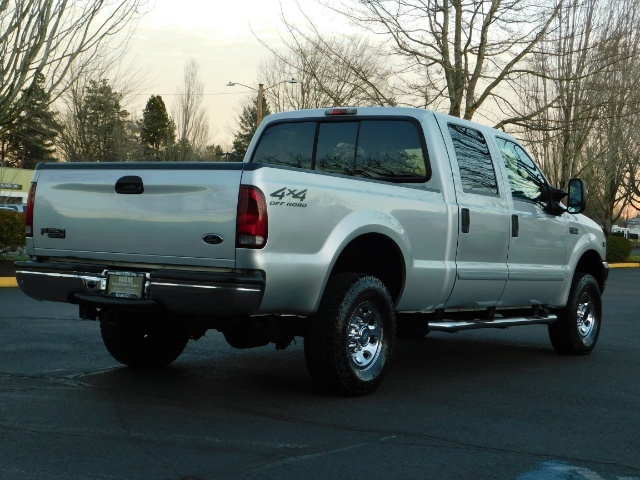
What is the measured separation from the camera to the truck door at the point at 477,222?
7785 millimetres

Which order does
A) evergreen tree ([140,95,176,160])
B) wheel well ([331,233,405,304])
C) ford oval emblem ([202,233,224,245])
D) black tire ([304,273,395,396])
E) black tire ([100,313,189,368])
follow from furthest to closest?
evergreen tree ([140,95,176,160]) → black tire ([100,313,189,368]) → wheel well ([331,233,405,304]) → black tire ([304,273,395,396]) → ford oval emblem ([202,233,224,245])

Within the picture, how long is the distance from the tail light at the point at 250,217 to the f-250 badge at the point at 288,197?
0.09 metres

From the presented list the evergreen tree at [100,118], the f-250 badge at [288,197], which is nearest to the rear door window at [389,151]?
the f-250 badge at [288,197]

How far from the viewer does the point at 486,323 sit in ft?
26.7

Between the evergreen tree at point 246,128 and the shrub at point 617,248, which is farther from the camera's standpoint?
the evergreen tree at point 246,128

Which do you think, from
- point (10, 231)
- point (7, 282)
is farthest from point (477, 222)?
point (10, 231)

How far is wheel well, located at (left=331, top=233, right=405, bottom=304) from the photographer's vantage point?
23.0 feet

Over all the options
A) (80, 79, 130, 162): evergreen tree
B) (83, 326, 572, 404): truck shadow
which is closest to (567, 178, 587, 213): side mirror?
(83, 326, 572, 404): truck shadow

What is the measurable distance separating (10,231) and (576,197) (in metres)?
12.7

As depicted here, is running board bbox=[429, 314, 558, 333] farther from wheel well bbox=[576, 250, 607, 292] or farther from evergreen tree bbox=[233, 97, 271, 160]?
evergreen tree bbox=[233, 97, 271, 160]

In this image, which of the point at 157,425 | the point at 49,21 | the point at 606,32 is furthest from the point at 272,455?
the point at 606,32

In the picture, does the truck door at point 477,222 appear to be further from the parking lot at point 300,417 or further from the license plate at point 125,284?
the license plate at point 125,284

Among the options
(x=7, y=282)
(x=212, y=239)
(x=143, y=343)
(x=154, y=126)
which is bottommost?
(x=7, y=282)

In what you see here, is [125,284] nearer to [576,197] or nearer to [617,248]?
[576,197]
